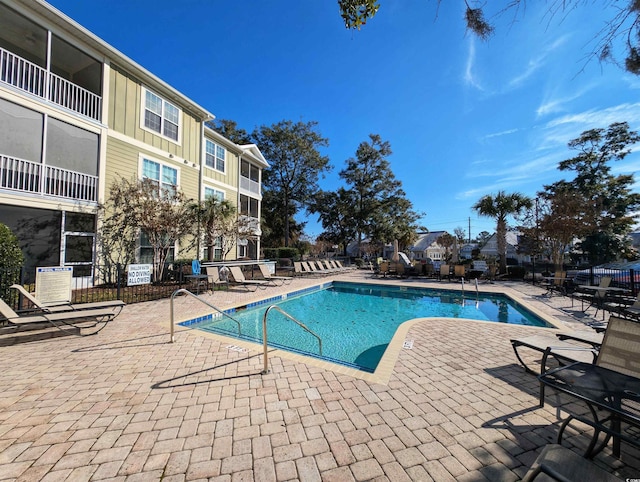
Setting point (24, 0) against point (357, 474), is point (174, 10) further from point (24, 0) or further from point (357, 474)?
point (357, 474)

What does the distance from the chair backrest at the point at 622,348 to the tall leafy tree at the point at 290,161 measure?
26832 mm

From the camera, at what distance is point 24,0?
826 centimetres

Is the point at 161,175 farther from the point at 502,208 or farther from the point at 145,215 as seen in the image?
the point at 502,208

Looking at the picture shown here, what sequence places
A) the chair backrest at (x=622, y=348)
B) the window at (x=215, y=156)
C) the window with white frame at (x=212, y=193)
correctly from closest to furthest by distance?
1. the chair backrest at (x=622, y=348)
2. the window with white frame at (x=212, y=193)
3. the window at (x=215, y=156)

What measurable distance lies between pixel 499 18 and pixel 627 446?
177 inches

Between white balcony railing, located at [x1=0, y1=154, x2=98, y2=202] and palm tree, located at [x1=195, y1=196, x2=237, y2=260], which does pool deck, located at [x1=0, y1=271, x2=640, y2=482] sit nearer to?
white balcony railing, located at [x1=0, y1=154, x2=98, y2=202]

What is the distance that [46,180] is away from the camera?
896 cm

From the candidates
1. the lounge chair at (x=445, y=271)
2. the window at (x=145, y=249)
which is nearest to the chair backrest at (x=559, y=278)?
the lounge chair at (x=445, y=271)

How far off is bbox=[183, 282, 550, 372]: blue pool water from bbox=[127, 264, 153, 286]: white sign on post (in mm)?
3626

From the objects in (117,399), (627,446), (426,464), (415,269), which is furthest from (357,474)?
(415,269)

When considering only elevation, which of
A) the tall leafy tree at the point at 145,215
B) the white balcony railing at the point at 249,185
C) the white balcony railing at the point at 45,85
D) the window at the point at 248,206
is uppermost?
the white balcony railing at the point at 45,85

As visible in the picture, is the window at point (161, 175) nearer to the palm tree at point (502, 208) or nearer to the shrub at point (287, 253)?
the shrub at point (287, 253)

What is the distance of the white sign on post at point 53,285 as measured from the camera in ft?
19.0

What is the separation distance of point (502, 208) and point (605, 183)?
1560 centimetres
